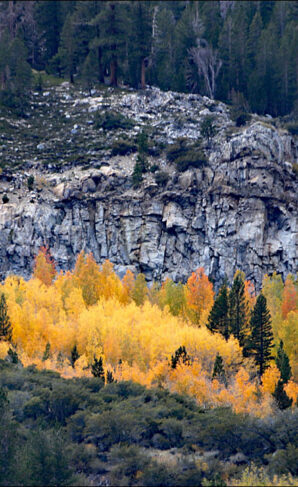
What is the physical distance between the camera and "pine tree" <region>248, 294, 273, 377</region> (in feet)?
197

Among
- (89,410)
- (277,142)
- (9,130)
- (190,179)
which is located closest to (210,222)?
(190,179)

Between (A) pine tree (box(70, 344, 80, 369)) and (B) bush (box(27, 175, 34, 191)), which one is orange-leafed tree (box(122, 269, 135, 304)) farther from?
(B) bush (box(27, 175, 34, 191))

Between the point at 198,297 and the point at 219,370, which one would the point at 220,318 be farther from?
the point at 219,370

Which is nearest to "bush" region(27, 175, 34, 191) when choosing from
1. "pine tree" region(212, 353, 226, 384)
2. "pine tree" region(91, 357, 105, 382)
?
"pine tree" region(91, 357, 105, 382)

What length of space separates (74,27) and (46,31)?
415 inches

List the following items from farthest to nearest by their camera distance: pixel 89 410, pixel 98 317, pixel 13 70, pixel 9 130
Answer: pixel 13 70
pixel 9 130
pixel 98 317
pixel 89 410

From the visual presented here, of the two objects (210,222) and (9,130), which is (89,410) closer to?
(210,222)

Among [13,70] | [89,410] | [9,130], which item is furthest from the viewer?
[13,70]

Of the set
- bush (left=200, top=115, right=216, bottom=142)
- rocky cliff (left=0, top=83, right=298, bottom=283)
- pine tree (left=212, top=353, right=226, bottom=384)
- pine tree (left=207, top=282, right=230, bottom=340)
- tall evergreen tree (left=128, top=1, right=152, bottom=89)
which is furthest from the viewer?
tall evergreen tree (left=128, top=1, right=152, bottom=89)

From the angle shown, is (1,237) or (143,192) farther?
(143,192)

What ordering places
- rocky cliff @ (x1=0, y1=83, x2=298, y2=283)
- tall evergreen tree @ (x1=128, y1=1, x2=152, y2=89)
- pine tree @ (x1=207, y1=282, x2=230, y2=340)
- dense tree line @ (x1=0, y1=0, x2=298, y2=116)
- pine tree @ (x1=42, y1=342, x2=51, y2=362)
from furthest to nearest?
tall evergreen tree @ (x1=128, y1=1, x2=152, y2=89) → dense tree line @ (x1=0, y1=0, x2=298, y2=116) → rocky cliff @ (x1=0, y1=83, x2=298, y2=283) → pine tree @ (x1=207, y1=282, x2=230, y2=340) → pine tree @ (x1=42, y1=342, x2=51, y2=362)

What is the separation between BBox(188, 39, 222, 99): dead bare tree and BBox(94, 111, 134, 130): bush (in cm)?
1740

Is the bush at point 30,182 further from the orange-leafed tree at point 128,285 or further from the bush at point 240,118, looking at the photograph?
the bush at point 240,118

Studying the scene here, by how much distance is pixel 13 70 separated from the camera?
338 feet
